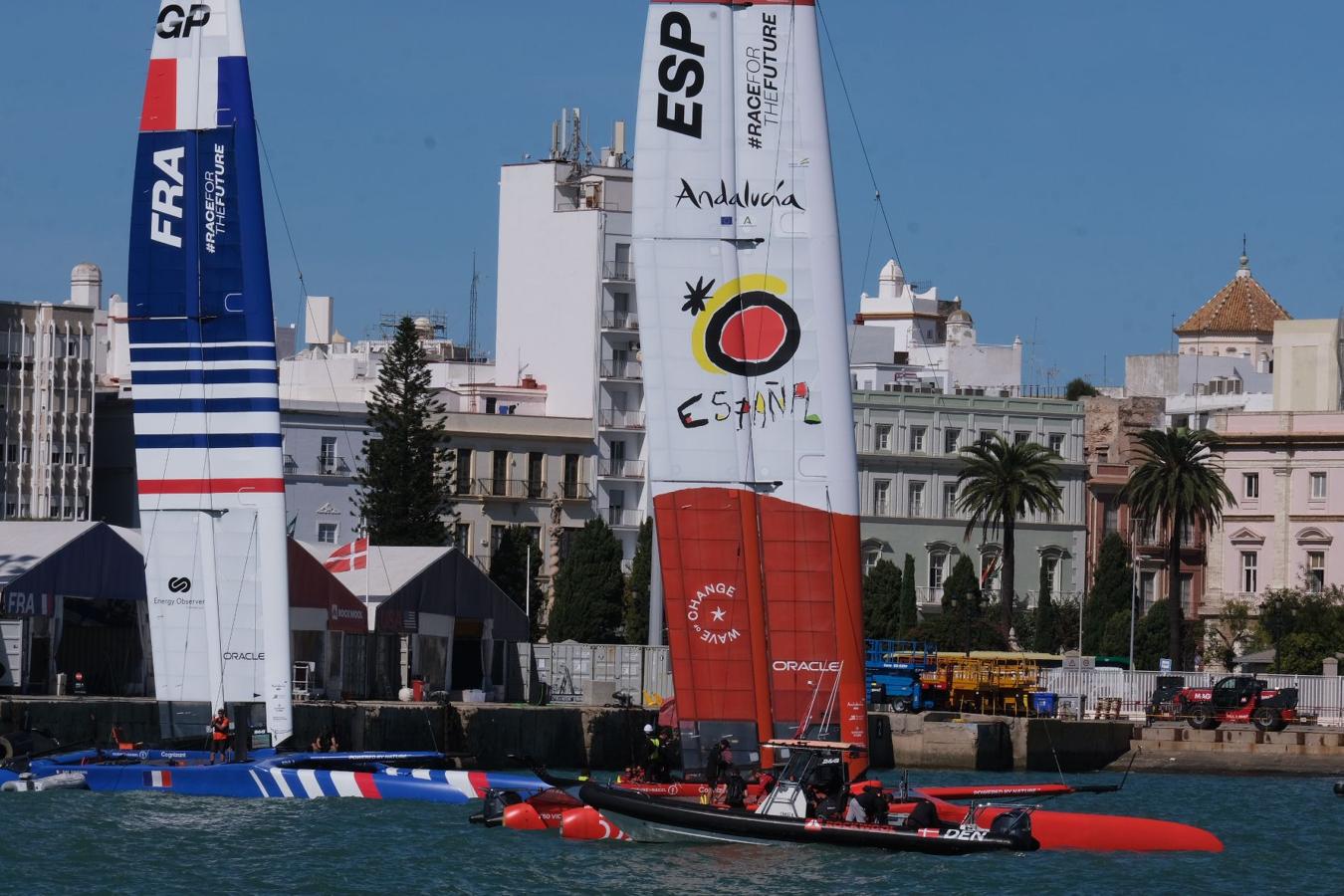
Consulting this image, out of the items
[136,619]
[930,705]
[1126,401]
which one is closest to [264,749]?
[136,619]

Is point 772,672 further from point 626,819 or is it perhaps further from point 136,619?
point 136,619

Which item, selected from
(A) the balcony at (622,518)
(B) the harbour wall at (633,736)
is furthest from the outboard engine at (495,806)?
(A) the balcony at (622,518)

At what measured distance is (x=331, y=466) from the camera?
103 metres

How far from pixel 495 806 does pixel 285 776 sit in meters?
3.84

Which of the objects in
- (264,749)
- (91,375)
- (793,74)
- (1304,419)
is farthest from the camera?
(91,375)

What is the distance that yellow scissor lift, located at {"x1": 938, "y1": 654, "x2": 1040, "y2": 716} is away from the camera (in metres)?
74.4

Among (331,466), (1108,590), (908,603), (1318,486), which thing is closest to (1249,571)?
(1318,486)

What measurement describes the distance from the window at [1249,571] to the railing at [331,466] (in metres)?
34.6

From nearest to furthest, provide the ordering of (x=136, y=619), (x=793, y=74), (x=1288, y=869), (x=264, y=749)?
(x=793, y=74), (x=1288, y=869), (x=264, y=749), (x=136, y=619)

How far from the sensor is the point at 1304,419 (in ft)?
336

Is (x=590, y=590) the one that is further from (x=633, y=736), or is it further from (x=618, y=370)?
(x=633, y=736)

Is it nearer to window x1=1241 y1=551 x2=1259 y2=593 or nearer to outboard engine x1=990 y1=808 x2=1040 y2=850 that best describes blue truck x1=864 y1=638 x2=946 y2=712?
window x1=1241 y1=551 x2=1259 y2=593

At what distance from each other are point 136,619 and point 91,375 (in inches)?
1908

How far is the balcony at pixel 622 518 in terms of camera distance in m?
109
